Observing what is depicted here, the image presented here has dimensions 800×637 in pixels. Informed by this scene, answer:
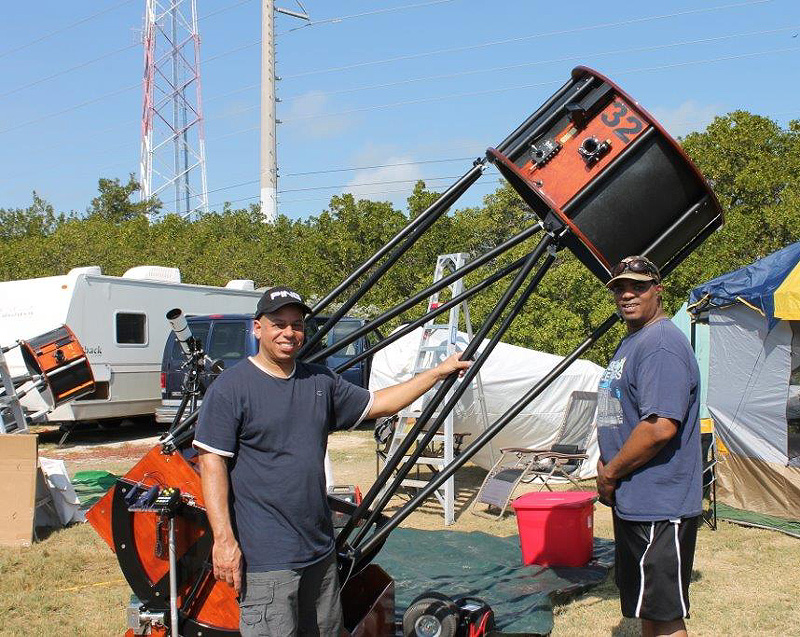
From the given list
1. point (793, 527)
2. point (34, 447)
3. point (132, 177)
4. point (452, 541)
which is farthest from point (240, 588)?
point (132, 177)

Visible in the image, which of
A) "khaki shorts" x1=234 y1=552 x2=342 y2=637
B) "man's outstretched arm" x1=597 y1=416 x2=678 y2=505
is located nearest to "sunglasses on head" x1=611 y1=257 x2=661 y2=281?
"man's outstretched arm" x1=597 y1=416 x2=678 y2=505

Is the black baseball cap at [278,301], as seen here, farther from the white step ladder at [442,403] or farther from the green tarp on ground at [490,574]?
the white step ladder at [442,403]

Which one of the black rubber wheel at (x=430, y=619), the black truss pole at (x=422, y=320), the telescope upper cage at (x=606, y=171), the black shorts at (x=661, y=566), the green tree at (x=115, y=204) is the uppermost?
the green tree at (x=115, y=204)

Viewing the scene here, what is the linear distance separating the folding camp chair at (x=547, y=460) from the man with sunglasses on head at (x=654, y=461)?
4.43 metres

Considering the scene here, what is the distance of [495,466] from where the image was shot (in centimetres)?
883

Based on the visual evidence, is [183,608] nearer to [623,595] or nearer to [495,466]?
[623,595]

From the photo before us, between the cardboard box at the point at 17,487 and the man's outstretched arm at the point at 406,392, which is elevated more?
the man's outstretched arm at the point at 406,392

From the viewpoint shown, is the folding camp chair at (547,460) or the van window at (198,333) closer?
the folding camp chair at (547,460)

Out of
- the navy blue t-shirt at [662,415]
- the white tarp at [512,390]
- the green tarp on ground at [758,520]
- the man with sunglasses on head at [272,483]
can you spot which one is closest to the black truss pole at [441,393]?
the man with sunglasses on head at [272,483]

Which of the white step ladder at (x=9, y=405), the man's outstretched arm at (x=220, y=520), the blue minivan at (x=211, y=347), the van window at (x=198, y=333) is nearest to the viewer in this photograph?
the man's outstretched arm at (x=220, y=520)

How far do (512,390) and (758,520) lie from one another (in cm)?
299

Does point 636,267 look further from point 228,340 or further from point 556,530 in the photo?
point 228,340

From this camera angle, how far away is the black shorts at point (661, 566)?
3506 mm

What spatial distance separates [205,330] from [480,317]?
15.8 feet
